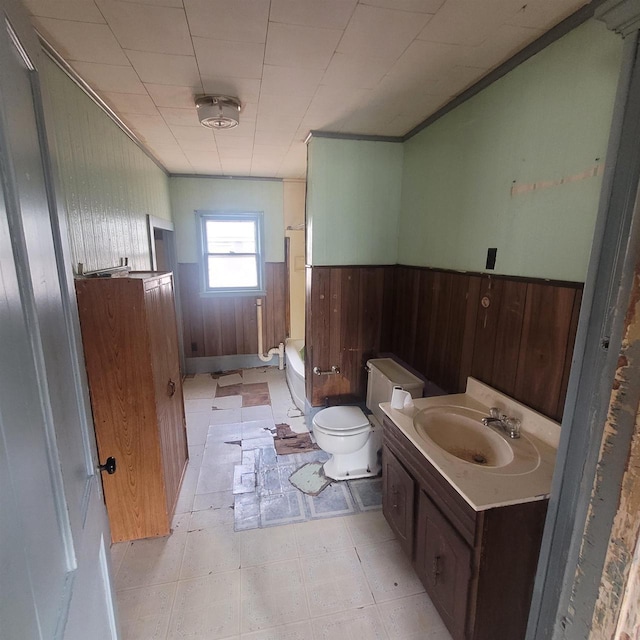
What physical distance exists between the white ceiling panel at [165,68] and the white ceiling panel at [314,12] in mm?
540

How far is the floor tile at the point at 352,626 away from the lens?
1.49 metres

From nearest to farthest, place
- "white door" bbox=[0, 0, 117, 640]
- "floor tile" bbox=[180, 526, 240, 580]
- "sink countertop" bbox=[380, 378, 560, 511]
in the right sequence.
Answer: "white door" bbox=[0, 0, 117, 640]
"sink countertop" bbox=[380, 378, 560, 511]
"floor tile" bbox=[180, 526, 240, 580]

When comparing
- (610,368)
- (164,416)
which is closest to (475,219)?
(610,368)

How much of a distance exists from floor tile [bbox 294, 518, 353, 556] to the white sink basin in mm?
854

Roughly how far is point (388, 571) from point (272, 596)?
24.1 inches

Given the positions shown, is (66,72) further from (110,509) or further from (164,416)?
(110,509)

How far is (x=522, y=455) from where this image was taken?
1388mm

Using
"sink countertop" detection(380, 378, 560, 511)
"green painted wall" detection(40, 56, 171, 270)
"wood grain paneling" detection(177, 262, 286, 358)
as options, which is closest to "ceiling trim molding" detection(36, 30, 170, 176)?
"green painted wall" detection(40, 56, 171, 270)

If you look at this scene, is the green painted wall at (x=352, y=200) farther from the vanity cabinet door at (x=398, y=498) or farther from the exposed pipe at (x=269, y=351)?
the exposed pipe at (x=269, y=351)

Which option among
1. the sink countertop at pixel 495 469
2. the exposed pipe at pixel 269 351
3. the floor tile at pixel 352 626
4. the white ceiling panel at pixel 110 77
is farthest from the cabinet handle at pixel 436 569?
the exposed pipe at pixel 269 351

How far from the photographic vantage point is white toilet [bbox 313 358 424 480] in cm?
236

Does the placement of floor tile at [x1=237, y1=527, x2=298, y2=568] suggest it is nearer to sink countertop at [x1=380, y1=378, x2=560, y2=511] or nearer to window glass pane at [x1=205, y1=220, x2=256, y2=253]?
sink countertop at [x1=380, y1=378, x2=560, y2=511]

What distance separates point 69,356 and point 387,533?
1974 mm

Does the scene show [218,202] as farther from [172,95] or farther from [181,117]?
[172,95]
